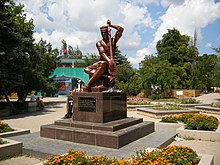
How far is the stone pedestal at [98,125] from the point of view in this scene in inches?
293

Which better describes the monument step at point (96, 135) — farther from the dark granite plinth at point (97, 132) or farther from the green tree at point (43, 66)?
the green tree at point (43, 66)

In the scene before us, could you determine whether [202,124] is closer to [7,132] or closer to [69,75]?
[7,132]

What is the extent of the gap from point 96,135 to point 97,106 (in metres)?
1.22

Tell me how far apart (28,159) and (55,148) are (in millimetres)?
938

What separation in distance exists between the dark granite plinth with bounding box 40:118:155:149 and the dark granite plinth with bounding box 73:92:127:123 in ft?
0.81

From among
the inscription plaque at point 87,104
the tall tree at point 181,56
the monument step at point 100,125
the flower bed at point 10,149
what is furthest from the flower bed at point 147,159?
the tall tree at point 181,56

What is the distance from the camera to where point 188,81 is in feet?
140

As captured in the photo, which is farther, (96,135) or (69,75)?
(69,75)

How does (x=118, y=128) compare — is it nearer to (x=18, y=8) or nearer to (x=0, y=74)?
(x=0, y=74)

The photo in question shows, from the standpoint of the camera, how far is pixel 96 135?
747 centimetres

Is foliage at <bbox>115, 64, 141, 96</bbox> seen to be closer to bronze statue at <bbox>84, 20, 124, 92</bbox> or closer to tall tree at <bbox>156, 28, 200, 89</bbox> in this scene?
tall tree at <bbox>156, 28, 200, 89</bbox>

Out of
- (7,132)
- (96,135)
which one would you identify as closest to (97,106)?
(96,135)

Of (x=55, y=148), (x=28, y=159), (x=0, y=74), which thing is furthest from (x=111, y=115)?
(x=0, y=74)

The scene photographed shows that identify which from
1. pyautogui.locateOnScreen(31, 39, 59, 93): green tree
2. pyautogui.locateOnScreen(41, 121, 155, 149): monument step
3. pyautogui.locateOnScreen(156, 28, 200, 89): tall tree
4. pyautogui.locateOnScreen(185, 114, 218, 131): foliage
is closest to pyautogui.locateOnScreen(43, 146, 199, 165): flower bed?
pyautogui.locateOnScreen(41, 121, 155, 149): monument step
